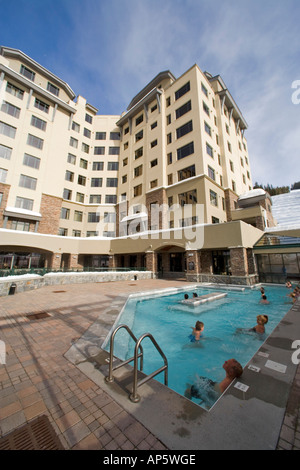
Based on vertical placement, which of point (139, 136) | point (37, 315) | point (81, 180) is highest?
point (139, 136)

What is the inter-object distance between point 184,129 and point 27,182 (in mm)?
23135

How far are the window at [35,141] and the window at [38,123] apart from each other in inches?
78.2

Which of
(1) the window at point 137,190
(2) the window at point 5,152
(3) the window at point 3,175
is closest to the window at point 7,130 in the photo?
(2) the window at point 5,152

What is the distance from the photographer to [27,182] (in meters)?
25.8

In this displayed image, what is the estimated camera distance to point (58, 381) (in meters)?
3.13

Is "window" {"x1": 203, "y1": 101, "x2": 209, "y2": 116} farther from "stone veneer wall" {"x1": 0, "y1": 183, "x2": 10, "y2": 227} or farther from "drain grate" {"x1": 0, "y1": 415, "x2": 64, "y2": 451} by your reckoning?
"drain grate" {"x1": 0, "y1": 415, "x2": 64, "y2": 451}

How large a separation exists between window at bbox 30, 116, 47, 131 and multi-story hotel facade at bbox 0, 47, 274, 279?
15 centimetres

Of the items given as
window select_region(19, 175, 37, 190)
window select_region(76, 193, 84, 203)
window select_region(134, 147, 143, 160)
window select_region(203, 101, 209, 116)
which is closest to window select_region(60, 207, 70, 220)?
window select_region(76, 193, 84, 203)

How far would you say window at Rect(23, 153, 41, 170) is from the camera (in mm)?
26138

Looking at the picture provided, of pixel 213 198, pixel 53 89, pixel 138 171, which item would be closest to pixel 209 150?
pixel 213 198

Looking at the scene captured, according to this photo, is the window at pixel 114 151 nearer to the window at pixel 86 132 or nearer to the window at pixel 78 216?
the window at pixel 86 132

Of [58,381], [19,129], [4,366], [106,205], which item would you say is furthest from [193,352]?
[19,129]

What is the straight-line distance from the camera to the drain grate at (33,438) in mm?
1993

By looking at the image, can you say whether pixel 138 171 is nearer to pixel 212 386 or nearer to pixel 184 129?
pixel 184 129
